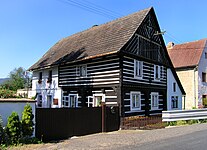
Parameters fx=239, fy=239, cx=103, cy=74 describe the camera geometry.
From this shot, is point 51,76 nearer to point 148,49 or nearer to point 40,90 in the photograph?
point 40,90

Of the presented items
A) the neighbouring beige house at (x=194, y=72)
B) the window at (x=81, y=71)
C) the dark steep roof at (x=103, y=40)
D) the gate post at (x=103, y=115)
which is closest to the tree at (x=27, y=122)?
the gate post at (x=103, y=115)

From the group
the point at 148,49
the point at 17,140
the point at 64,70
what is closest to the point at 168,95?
the point at 148,49

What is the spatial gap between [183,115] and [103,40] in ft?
29.9

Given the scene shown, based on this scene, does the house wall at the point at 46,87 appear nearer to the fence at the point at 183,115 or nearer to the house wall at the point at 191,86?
the fence at the point at 183,115

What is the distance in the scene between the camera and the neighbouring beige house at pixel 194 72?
33.2 m

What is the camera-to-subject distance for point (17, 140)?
33.1ft

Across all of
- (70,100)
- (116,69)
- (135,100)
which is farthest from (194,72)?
(70,100)

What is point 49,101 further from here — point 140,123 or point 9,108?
point 9,108

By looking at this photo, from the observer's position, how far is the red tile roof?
33875mm

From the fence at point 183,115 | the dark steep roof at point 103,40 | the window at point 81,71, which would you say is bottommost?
the fence at point 183,115

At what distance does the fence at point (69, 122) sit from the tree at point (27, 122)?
0.84 metres

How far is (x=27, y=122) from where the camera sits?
10.5 meters

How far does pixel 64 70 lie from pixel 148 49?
27.2 ft

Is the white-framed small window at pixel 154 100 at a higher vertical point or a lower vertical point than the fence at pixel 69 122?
higher
